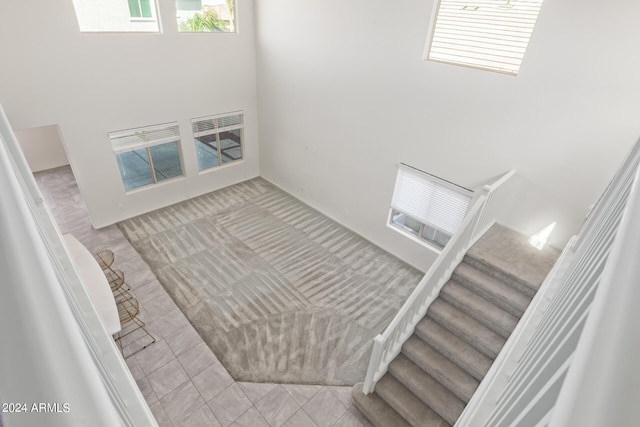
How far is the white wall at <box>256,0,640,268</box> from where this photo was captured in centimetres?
364

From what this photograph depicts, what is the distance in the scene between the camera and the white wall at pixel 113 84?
5117 mm

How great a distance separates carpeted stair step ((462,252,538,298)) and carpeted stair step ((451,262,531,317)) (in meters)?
0.03

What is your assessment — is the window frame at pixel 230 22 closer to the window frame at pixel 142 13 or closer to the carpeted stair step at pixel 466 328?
the window frame at pixel 142 13

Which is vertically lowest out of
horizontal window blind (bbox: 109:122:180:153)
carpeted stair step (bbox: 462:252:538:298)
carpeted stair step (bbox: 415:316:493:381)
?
carpeted stair step (bbox: 415:316:493:381)

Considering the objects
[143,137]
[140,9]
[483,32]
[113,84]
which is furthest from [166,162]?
[483,32]

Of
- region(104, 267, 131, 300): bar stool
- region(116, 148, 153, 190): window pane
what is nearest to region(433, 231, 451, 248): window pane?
region(104, 267, 131, 300): bar stool

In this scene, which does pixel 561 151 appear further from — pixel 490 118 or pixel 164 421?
pixel 164 421

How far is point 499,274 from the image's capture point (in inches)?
158

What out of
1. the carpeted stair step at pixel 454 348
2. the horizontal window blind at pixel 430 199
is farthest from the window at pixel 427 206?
the carpeted stair step at pixel 454 348

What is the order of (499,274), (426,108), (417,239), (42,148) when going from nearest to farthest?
(499,274) → (426,108) → (417,239) → (42,148)

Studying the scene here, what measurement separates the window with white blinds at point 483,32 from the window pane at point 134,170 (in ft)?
21.6

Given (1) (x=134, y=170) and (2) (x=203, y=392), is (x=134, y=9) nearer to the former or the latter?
(1) (x=134, y=170)

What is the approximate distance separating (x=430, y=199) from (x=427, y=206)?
15 cm

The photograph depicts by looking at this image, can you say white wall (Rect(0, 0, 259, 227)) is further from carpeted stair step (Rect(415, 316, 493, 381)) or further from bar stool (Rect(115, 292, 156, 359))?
carpeted stair step (Rect(415, 316, 493, 381))
